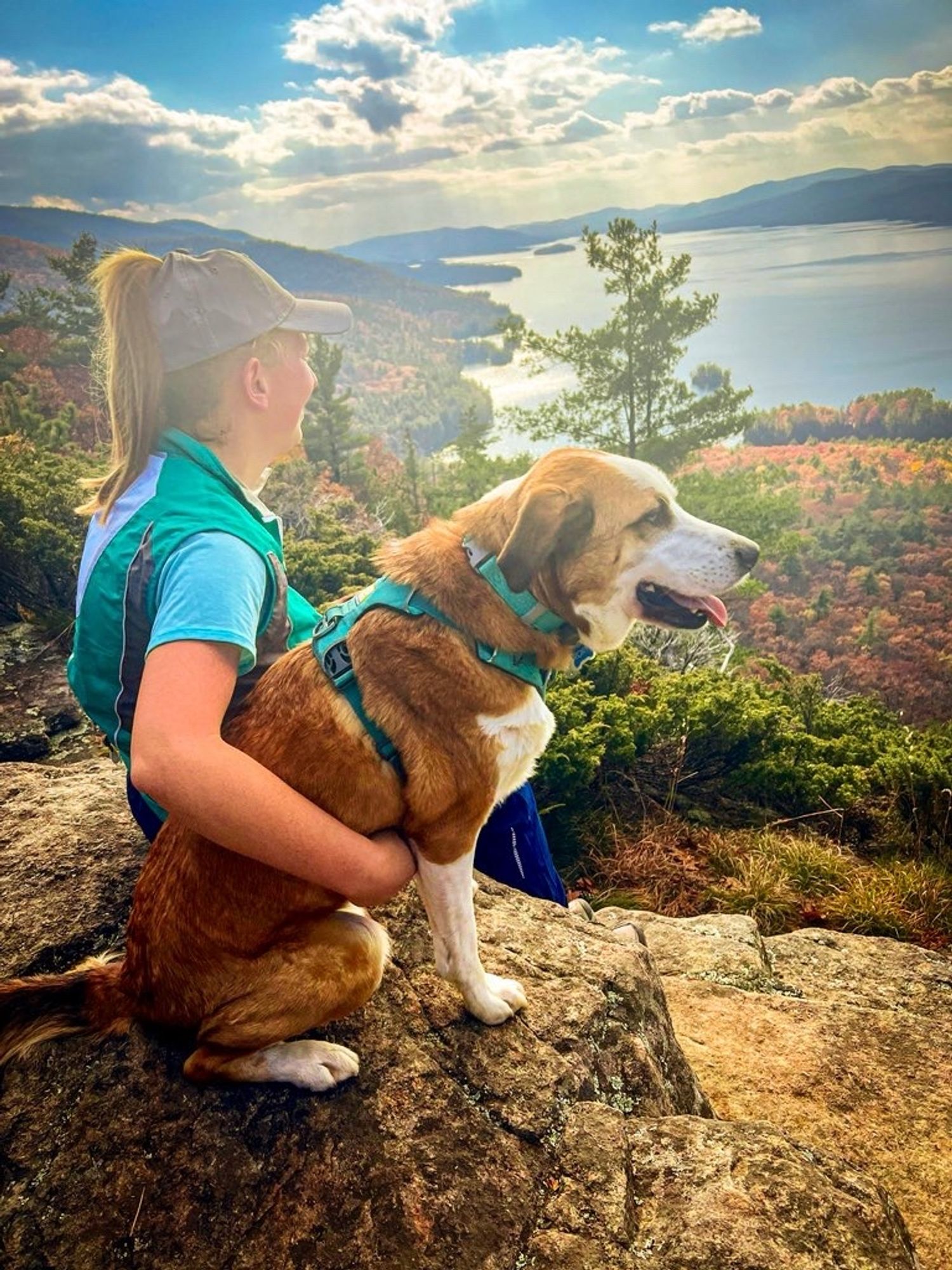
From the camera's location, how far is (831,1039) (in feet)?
9.78

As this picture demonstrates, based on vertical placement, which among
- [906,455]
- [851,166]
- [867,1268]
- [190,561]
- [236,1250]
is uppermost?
[851,166]

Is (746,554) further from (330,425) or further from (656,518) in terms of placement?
(330,425)

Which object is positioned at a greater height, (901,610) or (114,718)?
(114,718)

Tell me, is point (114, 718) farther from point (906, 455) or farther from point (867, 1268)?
point (906, 455)

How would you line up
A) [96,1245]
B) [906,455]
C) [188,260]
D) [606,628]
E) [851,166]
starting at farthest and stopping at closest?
[851,166]
[906,455]
[606,628]
[188,260]
[96,1245]

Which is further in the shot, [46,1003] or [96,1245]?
[46,1003]

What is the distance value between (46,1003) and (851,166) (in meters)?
27.7

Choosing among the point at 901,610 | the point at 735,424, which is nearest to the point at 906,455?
the point at 735,424

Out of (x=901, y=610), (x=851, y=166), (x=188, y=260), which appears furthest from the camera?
(x=851, y=166)

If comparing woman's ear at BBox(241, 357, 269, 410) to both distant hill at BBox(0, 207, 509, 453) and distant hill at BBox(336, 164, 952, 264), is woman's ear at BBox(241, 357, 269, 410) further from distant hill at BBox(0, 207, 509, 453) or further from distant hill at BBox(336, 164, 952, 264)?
distant hill at BBox(0, 207, 509, 453)

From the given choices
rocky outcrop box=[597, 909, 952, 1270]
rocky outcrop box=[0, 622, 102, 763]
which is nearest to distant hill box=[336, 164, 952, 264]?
rocky outcrop box=[0, 622, 102, 763]

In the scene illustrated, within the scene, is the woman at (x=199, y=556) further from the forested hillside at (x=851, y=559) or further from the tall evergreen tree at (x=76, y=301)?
the tall evergreen tree at (x=76, y=301)

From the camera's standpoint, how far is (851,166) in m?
22.1

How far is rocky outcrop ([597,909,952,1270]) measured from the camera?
2.51 meters
